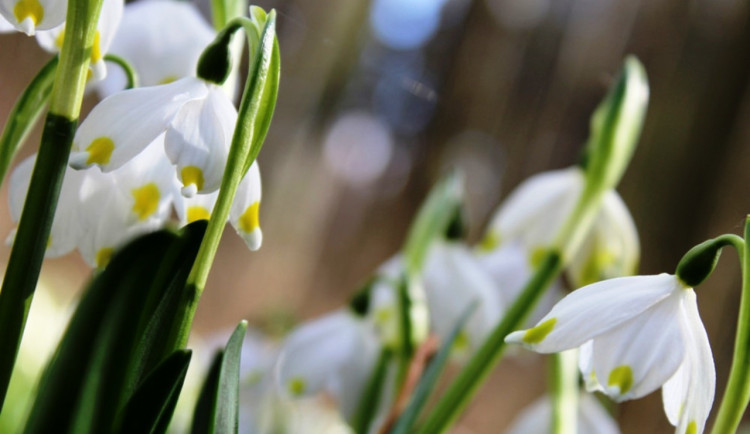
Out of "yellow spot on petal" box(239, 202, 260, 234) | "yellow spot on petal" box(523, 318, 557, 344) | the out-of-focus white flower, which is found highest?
"yellow spot on petal" box(239, 202, 260, 234)

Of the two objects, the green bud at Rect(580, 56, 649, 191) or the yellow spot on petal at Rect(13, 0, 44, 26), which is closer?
the yellow spot on petal at Rect(13, 0, 44, 26)

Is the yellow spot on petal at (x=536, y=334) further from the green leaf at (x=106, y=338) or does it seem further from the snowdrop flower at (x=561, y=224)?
the snowdrop flower at (x=561, y=224)

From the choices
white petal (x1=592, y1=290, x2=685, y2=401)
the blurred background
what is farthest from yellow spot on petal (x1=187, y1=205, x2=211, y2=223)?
the blurred background

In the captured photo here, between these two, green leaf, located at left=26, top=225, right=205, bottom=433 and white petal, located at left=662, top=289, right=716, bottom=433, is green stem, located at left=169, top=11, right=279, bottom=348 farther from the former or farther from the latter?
white petal, located at left=662, top=289, right=716, bottom=433

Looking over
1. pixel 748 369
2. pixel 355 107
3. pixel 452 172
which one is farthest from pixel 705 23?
pixel 748 369

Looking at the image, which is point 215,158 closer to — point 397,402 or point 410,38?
point 397,402
